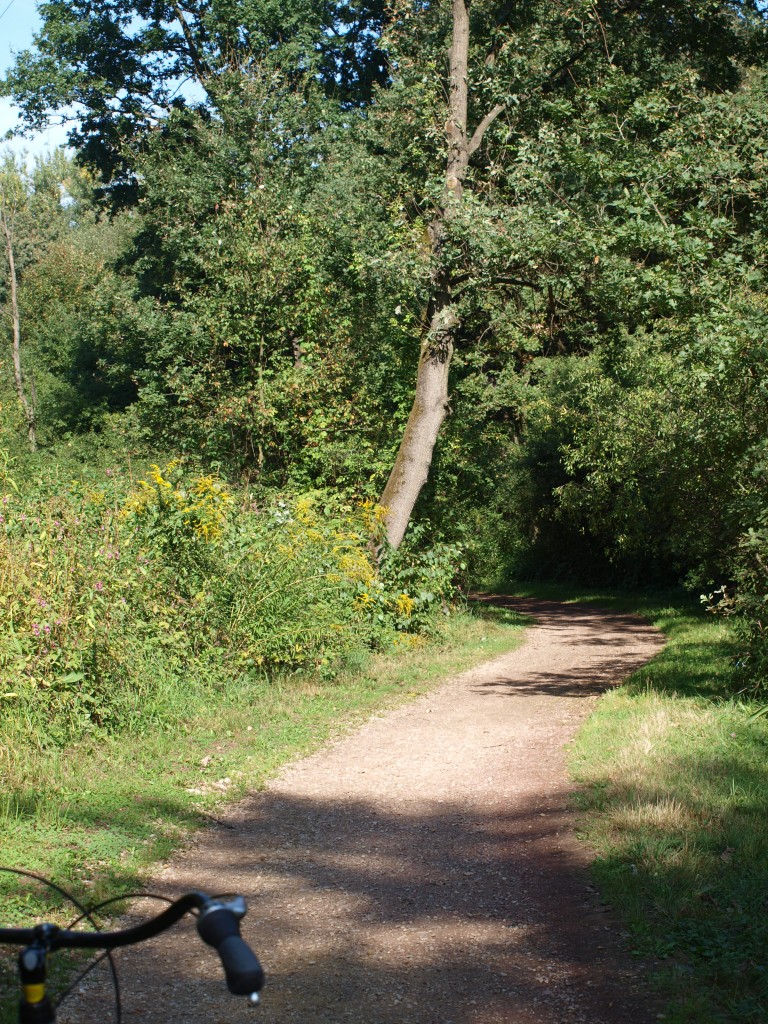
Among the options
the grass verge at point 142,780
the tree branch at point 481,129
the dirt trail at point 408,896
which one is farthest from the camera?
the tree branch at point 481,129

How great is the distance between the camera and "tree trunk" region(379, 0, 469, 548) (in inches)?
630

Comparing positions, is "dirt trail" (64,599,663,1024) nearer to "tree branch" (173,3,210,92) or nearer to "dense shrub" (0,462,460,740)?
"dense shrub" (0,462,460,740)

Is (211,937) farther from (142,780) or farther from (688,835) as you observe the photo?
(142,780)

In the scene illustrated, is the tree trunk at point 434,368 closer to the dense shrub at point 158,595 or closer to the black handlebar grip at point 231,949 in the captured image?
the dense shrub at point 158,595

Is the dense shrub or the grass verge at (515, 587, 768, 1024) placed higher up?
the dense shrub

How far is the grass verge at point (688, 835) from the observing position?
439 centimetres

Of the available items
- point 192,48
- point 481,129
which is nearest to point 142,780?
point 481,129

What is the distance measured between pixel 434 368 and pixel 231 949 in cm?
1510

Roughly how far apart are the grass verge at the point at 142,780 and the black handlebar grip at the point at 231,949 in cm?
300

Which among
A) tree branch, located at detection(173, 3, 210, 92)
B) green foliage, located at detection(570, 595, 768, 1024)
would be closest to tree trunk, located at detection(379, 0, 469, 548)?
green foliage, located at detection(570, 595, 768, 1024)

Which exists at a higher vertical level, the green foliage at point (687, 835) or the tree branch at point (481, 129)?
the tree branch at point (481, 129)

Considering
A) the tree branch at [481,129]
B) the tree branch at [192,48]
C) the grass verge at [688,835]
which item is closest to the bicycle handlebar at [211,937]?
the grass verge at [688,835]

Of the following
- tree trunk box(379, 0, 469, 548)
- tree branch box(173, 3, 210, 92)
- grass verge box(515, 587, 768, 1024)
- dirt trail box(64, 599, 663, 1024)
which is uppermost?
tree branch box(173, 3, 210, 92)

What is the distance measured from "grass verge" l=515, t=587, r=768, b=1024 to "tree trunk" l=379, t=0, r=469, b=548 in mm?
6138
